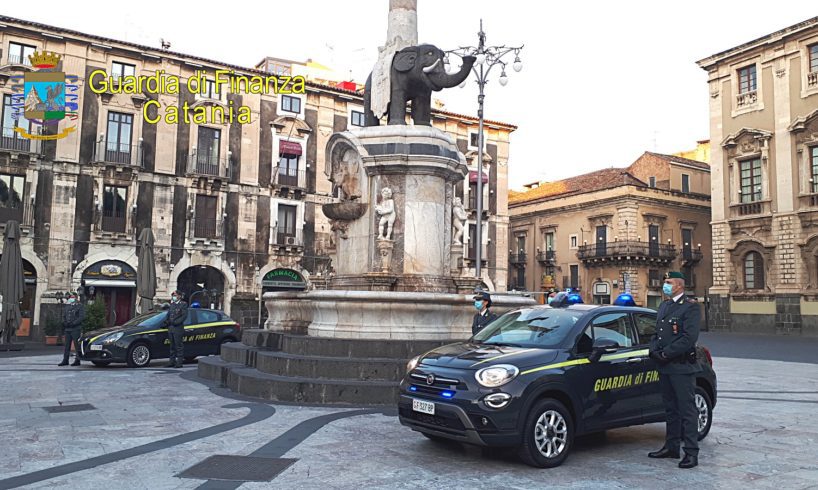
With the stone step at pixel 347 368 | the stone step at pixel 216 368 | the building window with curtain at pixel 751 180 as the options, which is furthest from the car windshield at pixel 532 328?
the building window with curtain at pixel 751 180

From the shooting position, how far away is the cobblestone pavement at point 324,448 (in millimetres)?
5664

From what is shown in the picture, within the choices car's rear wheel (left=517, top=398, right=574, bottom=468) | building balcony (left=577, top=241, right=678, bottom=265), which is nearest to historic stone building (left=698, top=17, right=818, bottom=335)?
building balcony (left=577, top=241, right=678, bottom=265)

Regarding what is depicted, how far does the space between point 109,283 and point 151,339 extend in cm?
1744

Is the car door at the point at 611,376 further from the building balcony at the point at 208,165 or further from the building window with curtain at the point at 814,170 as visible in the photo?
the building window with curtain at the point at 814,170

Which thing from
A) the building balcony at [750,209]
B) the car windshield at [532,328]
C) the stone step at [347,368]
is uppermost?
the building balcony at [750,209]

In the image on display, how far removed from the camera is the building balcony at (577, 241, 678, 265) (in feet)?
160

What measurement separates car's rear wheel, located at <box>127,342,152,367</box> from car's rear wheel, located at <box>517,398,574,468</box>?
1186cm

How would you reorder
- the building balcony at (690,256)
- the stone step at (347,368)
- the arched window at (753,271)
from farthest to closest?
the building balcony at (690,256)
the arched window at (753,271)
the stone step at (347,368)

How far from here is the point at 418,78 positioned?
43.3 ft

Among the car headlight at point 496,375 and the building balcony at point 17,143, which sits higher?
the building balcony at point 17,143

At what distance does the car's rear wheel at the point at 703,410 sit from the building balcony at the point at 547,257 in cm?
4783

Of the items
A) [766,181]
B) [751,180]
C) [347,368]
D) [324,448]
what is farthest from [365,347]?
[751,180]

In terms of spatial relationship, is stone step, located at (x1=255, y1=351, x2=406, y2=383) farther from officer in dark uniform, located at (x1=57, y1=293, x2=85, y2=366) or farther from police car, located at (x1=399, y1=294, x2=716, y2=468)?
officer in dark uniform, located at (x1=57, y1=293, x2=85, y2=366)

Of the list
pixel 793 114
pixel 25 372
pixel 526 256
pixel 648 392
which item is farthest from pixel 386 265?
pixel 526 256
